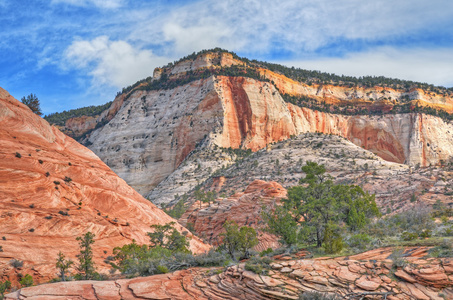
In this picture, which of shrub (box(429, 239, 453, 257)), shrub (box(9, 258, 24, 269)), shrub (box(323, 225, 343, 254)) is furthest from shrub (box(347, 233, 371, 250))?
shrub (box(9, 258, 24, 269))

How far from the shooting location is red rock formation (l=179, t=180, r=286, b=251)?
53.4 metres

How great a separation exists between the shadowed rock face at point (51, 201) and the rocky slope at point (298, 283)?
1646 centimetres

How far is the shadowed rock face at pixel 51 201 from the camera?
36.3m

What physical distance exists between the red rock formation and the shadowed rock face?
21.5ft

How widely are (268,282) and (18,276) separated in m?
22.6

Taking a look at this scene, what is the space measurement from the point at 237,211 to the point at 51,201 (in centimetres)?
2303

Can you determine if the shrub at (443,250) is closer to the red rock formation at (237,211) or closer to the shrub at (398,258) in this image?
the shrub at (398,258)

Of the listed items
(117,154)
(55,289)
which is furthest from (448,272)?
(117,154)

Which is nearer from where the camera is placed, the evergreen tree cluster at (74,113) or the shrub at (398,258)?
the shrub at (398,258)

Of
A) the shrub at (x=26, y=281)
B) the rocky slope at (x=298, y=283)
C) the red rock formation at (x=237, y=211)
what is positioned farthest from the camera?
the red rock formation at (x=237, y=211)

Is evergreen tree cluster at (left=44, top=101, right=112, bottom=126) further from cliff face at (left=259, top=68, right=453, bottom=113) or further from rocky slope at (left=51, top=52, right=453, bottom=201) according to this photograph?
cliff face at (left=259, top=68, right=453, bottom=113)

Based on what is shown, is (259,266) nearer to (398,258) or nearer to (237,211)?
(398,258)

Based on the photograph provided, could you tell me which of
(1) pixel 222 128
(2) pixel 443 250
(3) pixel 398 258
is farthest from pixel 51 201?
(1) pixel 222 128

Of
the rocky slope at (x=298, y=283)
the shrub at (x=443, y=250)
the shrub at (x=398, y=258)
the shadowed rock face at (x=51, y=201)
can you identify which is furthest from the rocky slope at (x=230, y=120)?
the shrub at (x=443, y=250)
